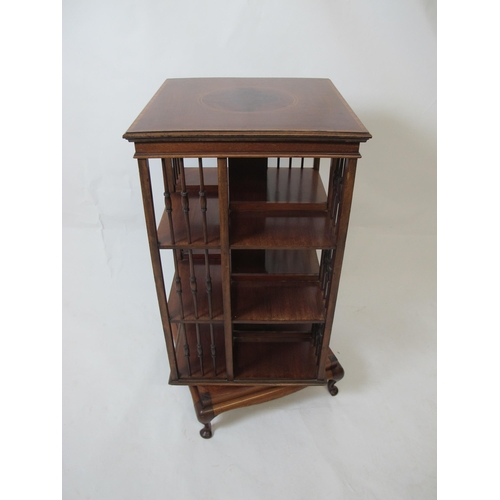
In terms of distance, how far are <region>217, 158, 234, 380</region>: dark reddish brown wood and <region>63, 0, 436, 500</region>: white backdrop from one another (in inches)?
17.5

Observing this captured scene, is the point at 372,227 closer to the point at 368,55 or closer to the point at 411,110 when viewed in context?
the point at 411,110

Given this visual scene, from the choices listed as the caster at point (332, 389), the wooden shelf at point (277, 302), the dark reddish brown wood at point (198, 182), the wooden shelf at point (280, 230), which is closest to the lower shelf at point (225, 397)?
the caster at point (332, 389)

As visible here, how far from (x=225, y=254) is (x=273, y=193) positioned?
15.1 inches

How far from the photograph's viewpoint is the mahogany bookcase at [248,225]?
1.29 metres

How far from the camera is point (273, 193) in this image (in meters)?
Answer: 1.70

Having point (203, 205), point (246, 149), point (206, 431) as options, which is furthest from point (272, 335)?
point (246, 149)

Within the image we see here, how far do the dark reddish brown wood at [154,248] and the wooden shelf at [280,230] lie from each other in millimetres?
273

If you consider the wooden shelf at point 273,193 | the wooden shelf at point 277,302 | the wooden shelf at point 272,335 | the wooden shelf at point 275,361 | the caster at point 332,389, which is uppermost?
the wooden shelf at point 273,193

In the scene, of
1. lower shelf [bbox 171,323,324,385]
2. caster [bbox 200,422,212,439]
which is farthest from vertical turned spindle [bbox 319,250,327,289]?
caster [bbox 200,422,212,439]

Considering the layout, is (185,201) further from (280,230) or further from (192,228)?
(280,230)

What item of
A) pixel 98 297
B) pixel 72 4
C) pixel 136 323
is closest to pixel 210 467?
pixel 136 323

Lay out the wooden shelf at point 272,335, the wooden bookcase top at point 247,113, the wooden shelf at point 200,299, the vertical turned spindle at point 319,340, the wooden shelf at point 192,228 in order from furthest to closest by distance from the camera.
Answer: the wooden shelf at point 272,335 → the vertical turned spindle at point 319,340 → the wooden shelf at point 200,299 → the wooden shelf at point 192,228 → the wooden bookcase top at point 247,113

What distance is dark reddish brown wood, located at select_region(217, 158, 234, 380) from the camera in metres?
1.32

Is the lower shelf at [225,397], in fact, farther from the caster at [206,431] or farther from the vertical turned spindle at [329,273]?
the vertical turned spindle at [329,273]
